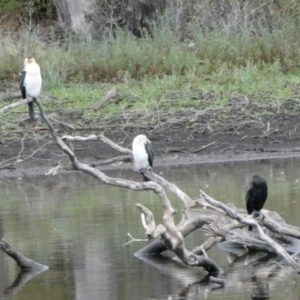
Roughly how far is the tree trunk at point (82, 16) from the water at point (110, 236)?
5.58 meters

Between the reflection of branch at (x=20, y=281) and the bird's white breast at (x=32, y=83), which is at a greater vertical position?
the bird's white breast at (x=32, y=83)

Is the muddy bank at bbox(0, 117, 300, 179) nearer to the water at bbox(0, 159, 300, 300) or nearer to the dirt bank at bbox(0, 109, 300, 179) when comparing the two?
the dirt bank at bbox(0, 109, 300, 179)

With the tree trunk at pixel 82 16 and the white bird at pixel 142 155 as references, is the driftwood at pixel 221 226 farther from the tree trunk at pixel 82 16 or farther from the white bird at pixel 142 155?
the tree trunk at pixel 82 16

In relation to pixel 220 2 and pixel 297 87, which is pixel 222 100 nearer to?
pixel 297 87

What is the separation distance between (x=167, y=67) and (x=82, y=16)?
3151 millimetres

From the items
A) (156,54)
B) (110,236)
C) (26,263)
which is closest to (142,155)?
(110,236)

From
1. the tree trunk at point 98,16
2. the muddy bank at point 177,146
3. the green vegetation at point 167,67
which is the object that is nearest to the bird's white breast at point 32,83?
the muddy bank at point 177,146

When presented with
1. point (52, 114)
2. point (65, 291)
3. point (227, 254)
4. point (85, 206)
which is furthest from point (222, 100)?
point (65, 291)

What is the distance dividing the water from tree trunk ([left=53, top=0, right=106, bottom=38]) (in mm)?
5581

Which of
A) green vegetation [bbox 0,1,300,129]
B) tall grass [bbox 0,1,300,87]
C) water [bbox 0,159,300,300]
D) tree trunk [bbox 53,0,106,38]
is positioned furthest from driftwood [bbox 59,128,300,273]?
tree trunk [bbox 53,0,106,38]

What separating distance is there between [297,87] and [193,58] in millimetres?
1920

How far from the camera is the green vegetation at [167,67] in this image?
1733 centimetres

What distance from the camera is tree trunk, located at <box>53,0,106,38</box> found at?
67.6 ft

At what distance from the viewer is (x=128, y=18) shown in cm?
2058
